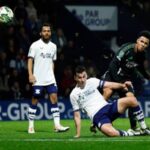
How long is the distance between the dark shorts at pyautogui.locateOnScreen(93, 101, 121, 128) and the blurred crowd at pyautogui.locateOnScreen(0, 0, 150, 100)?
870 cm

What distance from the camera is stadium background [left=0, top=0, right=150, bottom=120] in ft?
76.0

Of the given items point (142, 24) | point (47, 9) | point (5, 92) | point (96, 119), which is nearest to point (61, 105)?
point (5, 92)

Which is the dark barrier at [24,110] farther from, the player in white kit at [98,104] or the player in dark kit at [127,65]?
the player in white kit at [98,104]

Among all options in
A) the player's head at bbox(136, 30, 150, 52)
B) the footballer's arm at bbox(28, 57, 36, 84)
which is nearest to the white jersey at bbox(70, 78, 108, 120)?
the player's head at bbox(136, 30, 150, 52)

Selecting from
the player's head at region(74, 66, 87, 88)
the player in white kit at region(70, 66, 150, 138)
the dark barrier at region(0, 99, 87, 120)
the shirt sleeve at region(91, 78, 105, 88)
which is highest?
the player's head at region(74, 66, 87, 88)

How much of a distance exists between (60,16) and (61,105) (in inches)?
181

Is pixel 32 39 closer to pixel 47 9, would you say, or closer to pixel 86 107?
pixel 47 9

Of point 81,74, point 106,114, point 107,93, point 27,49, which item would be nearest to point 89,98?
point 106,114

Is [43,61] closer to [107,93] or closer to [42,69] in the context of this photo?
[42,69]

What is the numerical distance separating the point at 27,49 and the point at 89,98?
984 cm

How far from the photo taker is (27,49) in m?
24.2

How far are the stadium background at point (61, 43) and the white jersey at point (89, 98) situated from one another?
7.81 m

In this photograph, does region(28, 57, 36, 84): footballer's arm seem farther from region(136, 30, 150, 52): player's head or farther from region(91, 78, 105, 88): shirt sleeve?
region(136, 30, 150, 52): player's head

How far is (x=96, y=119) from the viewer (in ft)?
47.5
